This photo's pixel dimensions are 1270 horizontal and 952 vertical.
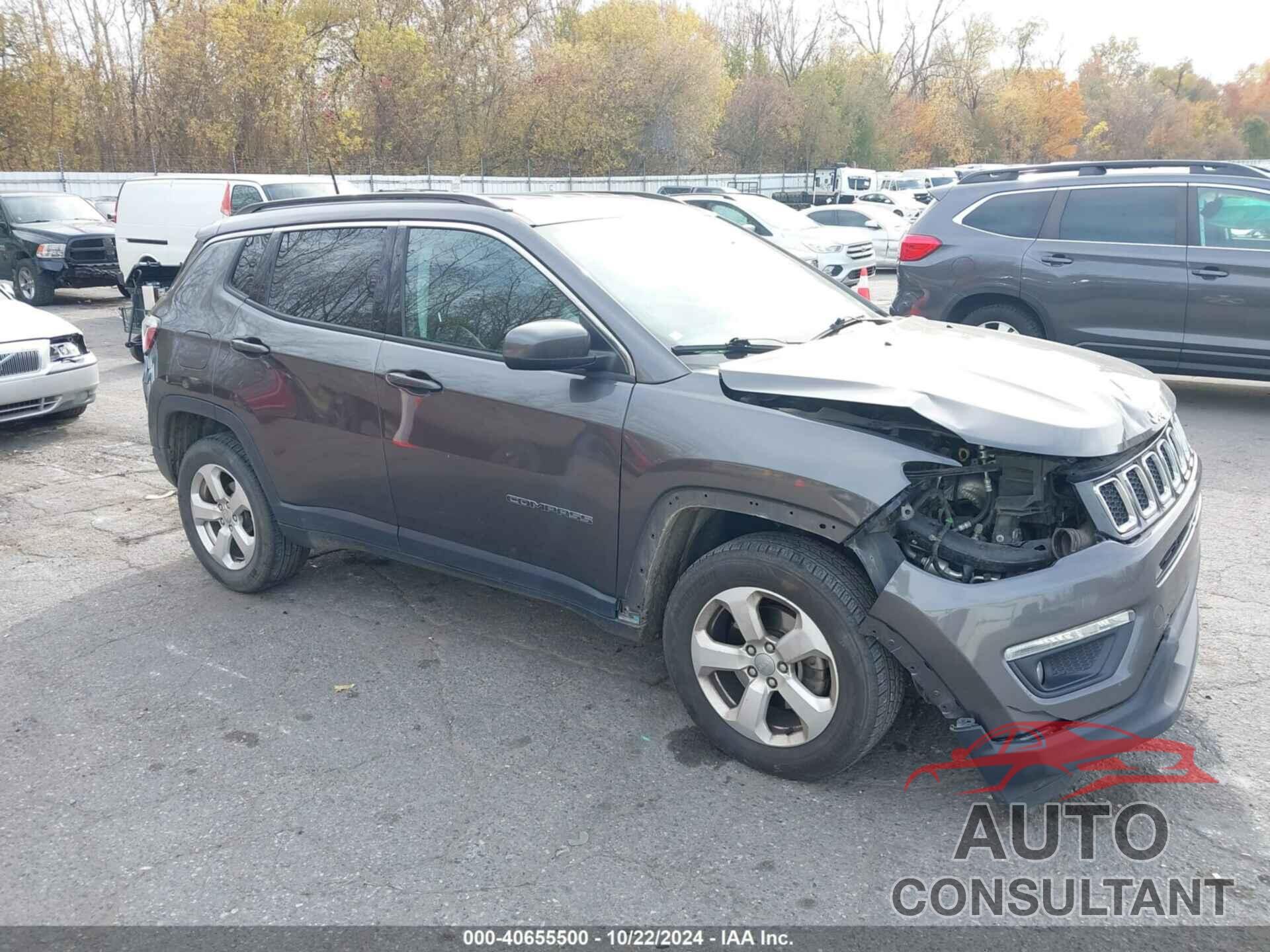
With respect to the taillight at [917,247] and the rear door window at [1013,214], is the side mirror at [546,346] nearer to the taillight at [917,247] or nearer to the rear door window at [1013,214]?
the taillight at [917,247]

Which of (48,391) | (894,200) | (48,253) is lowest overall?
(48,391)

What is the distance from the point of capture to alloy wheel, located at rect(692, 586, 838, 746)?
313 centimetres

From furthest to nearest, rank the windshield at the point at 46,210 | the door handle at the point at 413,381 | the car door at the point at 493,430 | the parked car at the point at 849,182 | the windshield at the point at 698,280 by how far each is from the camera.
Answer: the parked car at the point at 849,182, the windshield at the point at 46,210, the door handle at the point at 413,381, the windshield at the point at 698,280, the car door at the point at 493,430

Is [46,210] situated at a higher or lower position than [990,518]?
higher

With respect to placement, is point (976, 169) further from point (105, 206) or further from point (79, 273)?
point (105, 206)

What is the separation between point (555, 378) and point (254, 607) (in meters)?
2.18

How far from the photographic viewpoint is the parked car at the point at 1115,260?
7699 millimetres

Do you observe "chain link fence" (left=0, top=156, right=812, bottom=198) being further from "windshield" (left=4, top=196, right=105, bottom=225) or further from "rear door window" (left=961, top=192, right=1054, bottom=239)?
"rear door window" (left=961, top=192, right=1054, bottom=239)

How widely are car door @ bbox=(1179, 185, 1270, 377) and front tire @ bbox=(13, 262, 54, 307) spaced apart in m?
16.0

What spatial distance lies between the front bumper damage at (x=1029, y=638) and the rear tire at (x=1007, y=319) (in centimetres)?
582

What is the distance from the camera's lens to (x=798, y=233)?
16031 mm

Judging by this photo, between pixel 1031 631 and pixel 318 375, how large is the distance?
2.97 meters

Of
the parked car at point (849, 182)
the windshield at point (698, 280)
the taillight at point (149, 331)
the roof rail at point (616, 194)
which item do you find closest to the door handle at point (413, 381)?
the windshield at point (698, 280)

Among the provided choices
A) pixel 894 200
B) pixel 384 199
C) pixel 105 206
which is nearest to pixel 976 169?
pixel 384 199
